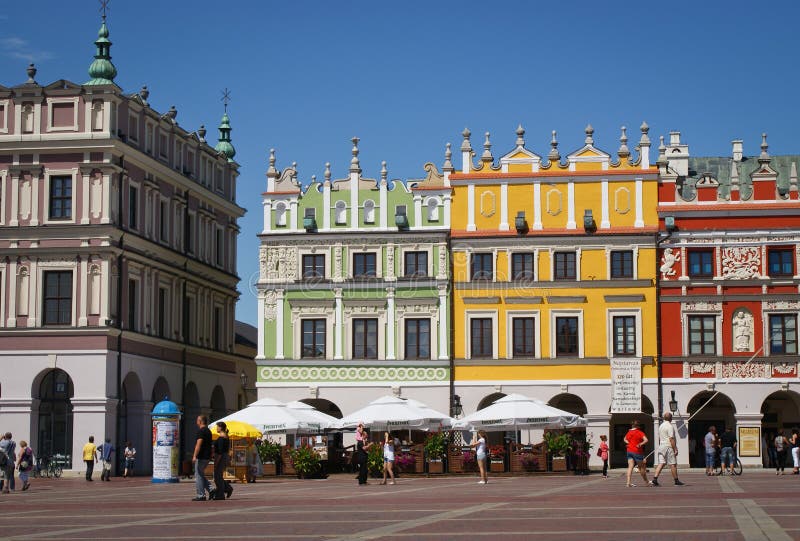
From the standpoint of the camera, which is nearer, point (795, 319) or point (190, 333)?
point (795, 319)

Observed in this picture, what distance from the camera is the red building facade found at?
55.9 m

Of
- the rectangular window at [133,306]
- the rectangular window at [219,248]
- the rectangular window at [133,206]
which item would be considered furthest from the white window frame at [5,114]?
the rectangular window at [219,248]

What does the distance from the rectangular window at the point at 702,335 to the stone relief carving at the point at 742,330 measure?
81 centimetres

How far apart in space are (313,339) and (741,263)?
722 inches

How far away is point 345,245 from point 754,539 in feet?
143

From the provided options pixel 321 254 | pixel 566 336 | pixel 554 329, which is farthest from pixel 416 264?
→ pixel 566 336

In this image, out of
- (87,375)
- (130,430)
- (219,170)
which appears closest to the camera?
(87,375)

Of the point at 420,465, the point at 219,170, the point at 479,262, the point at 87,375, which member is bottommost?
the point at 420,465

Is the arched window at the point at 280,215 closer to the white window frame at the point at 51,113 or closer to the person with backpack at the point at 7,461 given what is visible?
the white window frame at the point at 51,113

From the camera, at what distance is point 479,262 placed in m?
57.9

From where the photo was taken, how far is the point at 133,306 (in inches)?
2200

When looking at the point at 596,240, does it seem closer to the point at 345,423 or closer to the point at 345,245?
the point at 345,245

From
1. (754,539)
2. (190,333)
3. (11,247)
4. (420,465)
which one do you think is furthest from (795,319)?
(754,539)

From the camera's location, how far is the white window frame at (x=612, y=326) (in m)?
56.4
